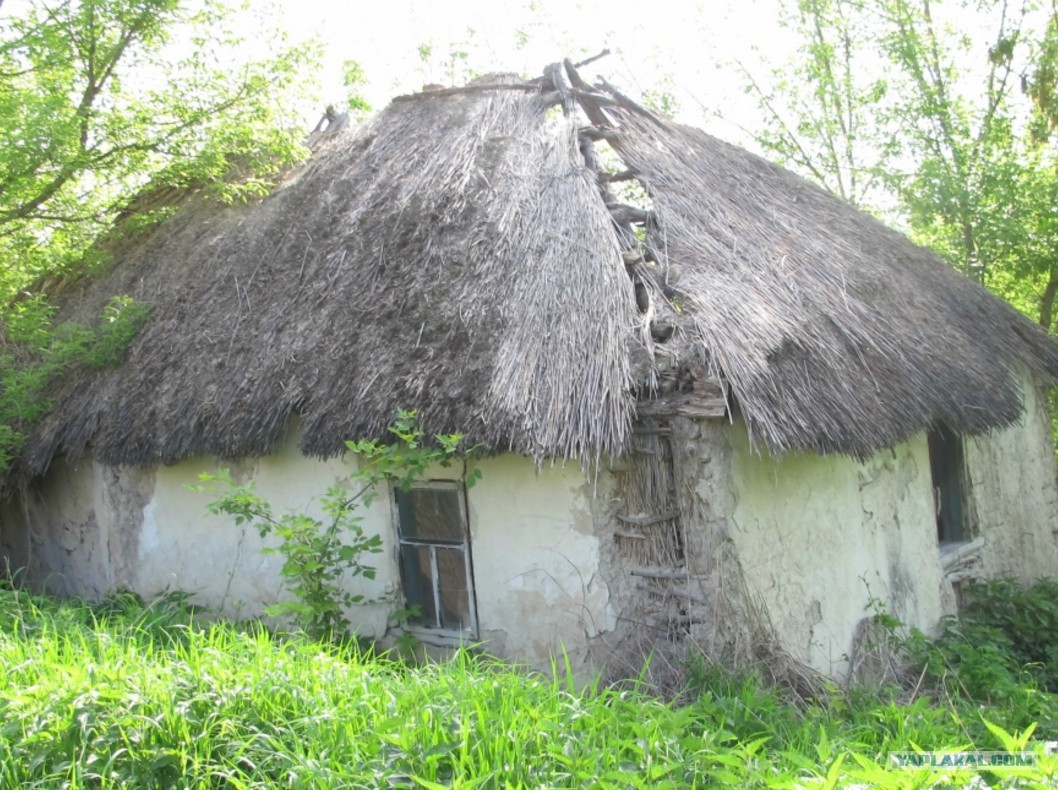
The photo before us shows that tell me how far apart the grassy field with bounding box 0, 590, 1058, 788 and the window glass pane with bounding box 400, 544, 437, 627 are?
6.17 ft

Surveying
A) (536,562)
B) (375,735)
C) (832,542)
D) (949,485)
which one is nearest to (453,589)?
(536,562)

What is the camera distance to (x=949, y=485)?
25.9 ft

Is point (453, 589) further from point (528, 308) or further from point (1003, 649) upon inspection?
point (1003, 649)

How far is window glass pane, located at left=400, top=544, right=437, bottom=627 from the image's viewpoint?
239 inches

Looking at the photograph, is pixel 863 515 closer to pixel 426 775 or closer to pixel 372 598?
pixel 372 598

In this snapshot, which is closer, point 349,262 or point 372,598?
point 372,598

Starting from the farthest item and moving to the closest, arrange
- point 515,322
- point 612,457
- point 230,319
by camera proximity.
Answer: point 230,319 < point 515,322 < point 612,457

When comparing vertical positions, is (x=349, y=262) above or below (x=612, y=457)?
above

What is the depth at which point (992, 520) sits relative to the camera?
317 inches

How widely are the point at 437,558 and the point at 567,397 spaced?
1622 mm

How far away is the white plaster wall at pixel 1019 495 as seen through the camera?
7969mm

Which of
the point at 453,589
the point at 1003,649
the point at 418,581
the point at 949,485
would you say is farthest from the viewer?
the point at 949,485

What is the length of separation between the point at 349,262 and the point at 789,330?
10.1ft

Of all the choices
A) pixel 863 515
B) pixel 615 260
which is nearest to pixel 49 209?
pixel 615 260
